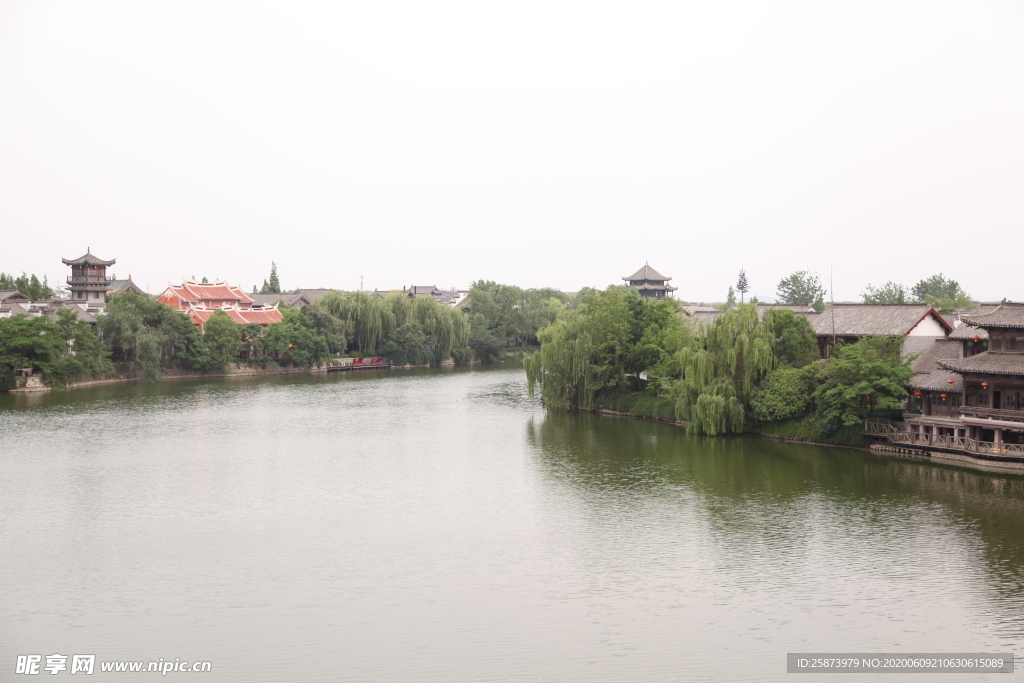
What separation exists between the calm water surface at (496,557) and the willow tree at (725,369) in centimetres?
108

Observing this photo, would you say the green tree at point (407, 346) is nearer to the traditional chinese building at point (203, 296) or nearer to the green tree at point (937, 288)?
the traditional chinese building at point (203, 296)

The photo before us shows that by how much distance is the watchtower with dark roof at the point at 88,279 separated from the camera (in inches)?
2350

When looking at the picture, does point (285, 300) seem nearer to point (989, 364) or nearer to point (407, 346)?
point (407, 346)

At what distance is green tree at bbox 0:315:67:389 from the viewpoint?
3862 cm

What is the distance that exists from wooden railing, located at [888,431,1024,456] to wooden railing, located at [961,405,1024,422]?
2.05ft

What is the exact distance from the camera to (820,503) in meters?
18.4

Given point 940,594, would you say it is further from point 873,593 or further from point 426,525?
point 426,525

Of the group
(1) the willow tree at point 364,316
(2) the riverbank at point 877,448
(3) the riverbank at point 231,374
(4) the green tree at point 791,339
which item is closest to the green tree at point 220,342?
(3) the riverbank at point 231,374

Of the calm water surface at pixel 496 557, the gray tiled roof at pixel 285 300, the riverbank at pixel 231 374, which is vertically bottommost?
the calm water surface at pixel 496 557

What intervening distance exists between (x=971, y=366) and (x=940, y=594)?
10904 mm

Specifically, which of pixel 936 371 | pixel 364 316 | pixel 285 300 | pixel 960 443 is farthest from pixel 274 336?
pixel 960 443

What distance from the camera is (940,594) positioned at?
13.2 m

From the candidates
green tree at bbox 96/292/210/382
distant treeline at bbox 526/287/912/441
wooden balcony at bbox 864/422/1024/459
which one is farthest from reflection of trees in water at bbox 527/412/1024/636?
green tree at bbox 96/292/210/382

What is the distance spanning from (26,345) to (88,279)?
75.5 ft
